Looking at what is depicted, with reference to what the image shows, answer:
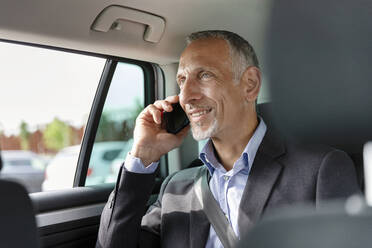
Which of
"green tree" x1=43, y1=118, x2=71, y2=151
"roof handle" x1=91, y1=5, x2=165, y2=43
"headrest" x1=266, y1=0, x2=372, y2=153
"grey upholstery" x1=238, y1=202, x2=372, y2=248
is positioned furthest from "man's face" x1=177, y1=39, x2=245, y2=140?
"green tree" x1=43, y1=118, x2=71, y2=151

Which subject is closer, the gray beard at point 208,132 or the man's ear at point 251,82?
the gray beard at point 208,132

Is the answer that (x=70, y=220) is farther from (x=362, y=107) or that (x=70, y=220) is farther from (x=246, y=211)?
(x=362, y=107)

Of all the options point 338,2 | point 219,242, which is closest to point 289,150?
point 219,242

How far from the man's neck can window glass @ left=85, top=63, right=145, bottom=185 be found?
2.74 feet

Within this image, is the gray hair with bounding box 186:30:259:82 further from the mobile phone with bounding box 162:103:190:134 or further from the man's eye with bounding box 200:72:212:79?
the mobile phone with bounding box 162:103:190:134

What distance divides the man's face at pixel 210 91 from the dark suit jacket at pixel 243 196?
18 cm

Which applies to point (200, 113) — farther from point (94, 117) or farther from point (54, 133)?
point (54, 133)

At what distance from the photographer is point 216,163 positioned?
1981 mm

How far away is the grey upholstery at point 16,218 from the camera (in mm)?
1013

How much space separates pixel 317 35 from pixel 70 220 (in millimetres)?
1280

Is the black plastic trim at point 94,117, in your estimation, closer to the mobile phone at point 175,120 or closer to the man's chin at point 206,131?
the mobile phone at point 175,120

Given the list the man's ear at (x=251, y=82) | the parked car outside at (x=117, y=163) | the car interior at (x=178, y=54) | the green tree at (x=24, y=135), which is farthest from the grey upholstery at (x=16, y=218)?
the green tree at (x=24, y=135)

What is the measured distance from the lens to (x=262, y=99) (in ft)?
6.91

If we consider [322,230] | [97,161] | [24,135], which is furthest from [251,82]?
[24,135]
